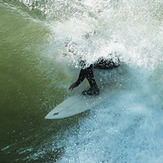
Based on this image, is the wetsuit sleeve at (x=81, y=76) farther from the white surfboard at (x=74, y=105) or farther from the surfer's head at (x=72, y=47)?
the surfer's head at (x=72, y=47)

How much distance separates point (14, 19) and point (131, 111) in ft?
14.5

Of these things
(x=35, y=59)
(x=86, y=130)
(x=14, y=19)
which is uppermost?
(x=14, y=19)

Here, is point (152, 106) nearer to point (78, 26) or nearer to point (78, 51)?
point (78, 51)

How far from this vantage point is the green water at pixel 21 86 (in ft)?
20.9

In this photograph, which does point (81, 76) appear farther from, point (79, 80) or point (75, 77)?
point (75, 77)

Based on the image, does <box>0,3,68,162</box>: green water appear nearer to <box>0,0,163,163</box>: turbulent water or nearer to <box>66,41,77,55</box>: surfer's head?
<box>0,0,163,163</box>: turbulent water

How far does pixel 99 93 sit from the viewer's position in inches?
289

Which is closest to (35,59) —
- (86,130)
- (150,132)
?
(86,130)

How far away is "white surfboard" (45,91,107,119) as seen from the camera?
6828 mm

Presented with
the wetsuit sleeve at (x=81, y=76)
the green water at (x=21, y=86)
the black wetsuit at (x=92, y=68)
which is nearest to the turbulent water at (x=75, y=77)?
the green water at (x=21, y=86)

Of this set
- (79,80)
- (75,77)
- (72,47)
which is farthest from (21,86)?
(72,47)

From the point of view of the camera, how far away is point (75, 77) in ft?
25.4

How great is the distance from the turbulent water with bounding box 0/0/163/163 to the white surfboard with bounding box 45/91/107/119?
0.11 m

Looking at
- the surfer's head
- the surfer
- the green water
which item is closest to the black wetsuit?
the surfer
